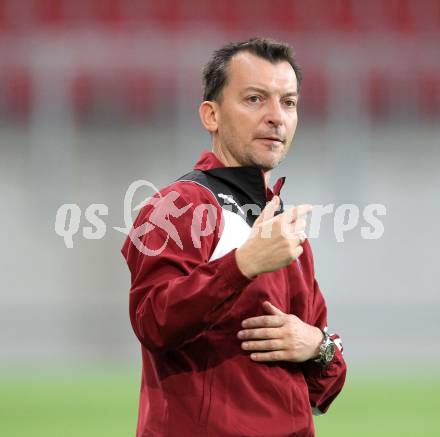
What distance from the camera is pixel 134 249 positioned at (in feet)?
5.98

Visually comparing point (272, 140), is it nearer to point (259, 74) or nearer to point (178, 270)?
point (259, 74)

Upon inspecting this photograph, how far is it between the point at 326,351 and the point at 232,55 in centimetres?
72

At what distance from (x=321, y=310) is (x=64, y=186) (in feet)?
17.4

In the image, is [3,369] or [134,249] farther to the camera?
[3,369]

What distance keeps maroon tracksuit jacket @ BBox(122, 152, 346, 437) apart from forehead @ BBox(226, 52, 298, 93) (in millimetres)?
256

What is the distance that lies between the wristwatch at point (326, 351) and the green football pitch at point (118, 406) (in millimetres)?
2588

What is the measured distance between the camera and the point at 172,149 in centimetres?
735

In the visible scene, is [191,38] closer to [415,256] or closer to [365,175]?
[365,175]

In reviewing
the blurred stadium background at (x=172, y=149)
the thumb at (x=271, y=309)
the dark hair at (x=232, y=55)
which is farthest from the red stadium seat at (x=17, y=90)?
the thumb at (x=271, y=309)

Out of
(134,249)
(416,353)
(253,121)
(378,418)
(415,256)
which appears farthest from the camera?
(415,256)

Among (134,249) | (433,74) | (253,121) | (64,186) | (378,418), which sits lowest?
(378,418)

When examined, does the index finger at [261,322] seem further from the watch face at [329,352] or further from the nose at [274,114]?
the nose at [274,114]

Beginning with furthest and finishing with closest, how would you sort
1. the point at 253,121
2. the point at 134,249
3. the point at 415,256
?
the point at 415,256 < the point at 253,121 < the point at 134,249

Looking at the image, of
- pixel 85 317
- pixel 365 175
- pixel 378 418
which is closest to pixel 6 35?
pixel 85 317
